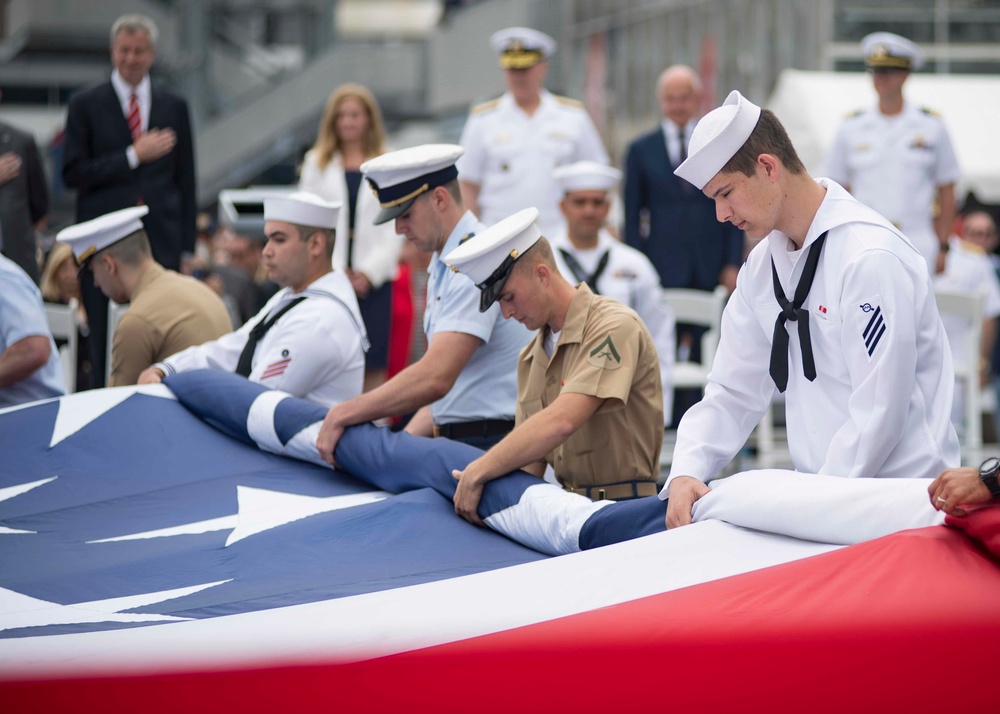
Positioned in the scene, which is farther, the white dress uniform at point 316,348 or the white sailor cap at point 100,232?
the white sailor cap at point 100,232

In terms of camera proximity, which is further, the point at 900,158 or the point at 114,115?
the point at 900,158

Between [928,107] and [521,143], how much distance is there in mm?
7288

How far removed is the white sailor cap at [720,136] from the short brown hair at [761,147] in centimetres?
1

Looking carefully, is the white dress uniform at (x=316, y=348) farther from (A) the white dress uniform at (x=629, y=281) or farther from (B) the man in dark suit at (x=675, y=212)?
(B) the man in dark suit at (x=675, y=212)

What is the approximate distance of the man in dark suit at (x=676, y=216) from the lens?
704 cm

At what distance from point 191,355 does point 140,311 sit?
1.12 ft

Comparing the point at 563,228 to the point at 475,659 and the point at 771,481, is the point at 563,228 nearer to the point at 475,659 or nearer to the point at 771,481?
the point at 771,481

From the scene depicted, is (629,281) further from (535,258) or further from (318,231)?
(535,258)

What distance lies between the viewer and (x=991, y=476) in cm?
223

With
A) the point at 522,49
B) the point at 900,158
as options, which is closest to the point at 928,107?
the point at 900,158

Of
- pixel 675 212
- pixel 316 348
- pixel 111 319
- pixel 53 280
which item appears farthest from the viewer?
pixel 53 280

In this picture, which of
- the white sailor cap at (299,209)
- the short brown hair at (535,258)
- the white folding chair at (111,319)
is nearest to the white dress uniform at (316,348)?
the white sailor cap at (299,209)

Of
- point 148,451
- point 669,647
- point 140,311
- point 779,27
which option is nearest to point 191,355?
point 140,311

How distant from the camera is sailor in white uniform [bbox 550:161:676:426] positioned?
6.17 meters
